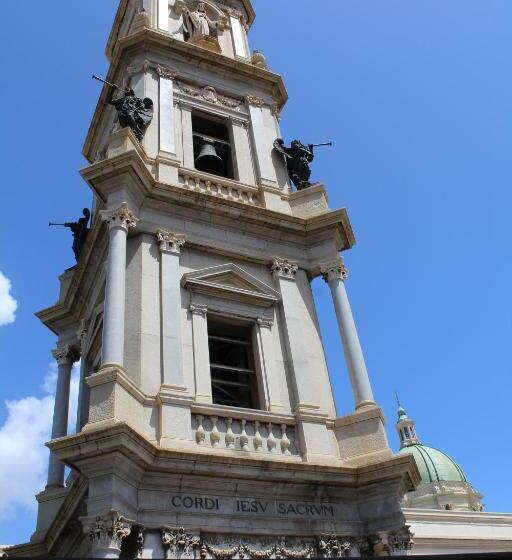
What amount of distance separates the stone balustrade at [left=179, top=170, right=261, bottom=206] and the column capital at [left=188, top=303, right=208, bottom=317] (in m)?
3.50

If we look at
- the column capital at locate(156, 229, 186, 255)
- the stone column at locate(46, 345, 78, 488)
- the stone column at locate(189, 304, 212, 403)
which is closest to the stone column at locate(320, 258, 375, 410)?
the stone column at locate(189, 304, 212, 403)

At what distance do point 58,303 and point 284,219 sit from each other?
24.1 ft

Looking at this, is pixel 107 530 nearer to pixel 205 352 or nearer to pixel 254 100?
pixel 205 352

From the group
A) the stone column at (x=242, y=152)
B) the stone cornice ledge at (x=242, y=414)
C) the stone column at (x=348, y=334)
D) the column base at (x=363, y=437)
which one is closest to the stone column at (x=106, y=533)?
the stone cornice ledge at (x=242, y=414)

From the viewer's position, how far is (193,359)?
1441 centimetres

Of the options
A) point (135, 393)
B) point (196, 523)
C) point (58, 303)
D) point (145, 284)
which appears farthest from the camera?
point (58, 303)

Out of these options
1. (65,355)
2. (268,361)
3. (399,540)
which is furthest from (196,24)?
(399,540)

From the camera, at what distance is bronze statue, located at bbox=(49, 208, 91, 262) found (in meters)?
20.5

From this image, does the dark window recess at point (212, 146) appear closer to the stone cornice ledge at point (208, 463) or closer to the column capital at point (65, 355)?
the column capital at point (65, 355)

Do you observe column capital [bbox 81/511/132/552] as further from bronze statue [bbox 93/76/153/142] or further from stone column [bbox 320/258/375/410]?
bronze statue [bbox 93/76/153/142]

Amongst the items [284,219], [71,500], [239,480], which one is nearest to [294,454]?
[239,480]

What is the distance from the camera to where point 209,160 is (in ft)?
66.1

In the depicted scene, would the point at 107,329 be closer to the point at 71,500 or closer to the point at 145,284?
the point at 145,284

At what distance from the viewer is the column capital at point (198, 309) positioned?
1523 cm
